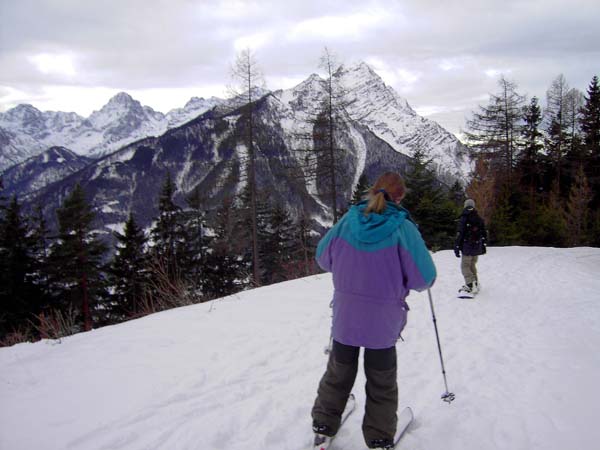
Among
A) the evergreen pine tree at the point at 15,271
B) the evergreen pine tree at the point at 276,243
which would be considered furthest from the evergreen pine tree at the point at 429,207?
the evergreen pine tree at the point at 15,271

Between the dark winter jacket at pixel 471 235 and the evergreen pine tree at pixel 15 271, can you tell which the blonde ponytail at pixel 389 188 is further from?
the evergreen pine tree at pixel 15 271

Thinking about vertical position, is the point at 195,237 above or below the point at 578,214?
below

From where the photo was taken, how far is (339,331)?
2.64m

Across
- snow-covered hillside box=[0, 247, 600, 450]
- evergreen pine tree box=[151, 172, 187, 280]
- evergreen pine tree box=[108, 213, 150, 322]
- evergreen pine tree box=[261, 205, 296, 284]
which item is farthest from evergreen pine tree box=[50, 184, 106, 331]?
snow-covered hillside box=[0, 247, 600, 450]

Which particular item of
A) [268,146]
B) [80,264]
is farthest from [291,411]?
[80,264]

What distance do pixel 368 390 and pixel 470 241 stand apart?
21.6 ft

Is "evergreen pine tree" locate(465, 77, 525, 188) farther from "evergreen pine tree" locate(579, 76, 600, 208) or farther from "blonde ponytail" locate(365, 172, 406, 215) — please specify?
"blonde ponytail" locate(365, 172, 406, 215)

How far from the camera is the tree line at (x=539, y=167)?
854 inches

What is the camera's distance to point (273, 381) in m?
4.06

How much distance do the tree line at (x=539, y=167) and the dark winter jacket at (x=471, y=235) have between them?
46.0 feet

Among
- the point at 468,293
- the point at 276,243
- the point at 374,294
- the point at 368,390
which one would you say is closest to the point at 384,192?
the point at 374,294

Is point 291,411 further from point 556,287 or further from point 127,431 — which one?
point 556,287

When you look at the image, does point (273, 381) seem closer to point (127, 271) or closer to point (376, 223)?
point (376, 223)

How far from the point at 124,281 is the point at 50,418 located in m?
23.6
